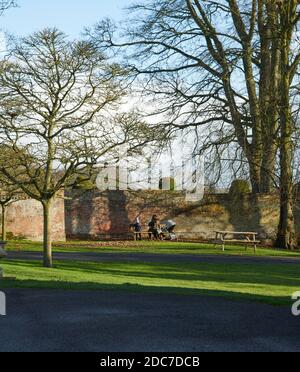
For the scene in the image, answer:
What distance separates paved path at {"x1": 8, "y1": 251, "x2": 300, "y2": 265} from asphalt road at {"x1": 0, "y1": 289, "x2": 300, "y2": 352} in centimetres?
1399

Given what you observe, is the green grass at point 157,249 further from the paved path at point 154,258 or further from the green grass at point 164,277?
the green grass at point 164,277

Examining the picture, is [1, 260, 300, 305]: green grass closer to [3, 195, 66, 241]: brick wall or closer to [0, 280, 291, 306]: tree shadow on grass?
[0, 280, 291, 306]: tree shadow on grass

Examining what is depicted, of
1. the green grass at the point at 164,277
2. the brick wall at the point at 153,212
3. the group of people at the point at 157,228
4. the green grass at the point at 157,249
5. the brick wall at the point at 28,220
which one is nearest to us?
the green grass at the point at 164,277

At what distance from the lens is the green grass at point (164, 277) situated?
15439 millimetres

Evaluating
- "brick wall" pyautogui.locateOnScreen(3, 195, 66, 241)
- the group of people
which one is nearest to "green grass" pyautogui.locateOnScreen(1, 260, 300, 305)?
"brick wall" pyautogui.locateOnScreen(3, 195, 66, 241)

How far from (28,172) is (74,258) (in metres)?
5.75

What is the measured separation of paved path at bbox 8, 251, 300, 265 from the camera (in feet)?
88.8

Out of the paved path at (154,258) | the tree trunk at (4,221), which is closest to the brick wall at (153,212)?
the tree trunk at (4,221)

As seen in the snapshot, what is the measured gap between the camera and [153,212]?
43.7 m

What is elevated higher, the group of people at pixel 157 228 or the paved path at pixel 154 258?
the group of people at pixel 157 228

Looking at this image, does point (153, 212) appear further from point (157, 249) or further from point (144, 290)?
point (144, 290)

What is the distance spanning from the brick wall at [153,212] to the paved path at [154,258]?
39.4ft

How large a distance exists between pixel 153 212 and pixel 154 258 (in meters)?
15.8

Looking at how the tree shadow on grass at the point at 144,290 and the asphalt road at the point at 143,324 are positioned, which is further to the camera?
the tree shadow on grass at the point at 144,290
